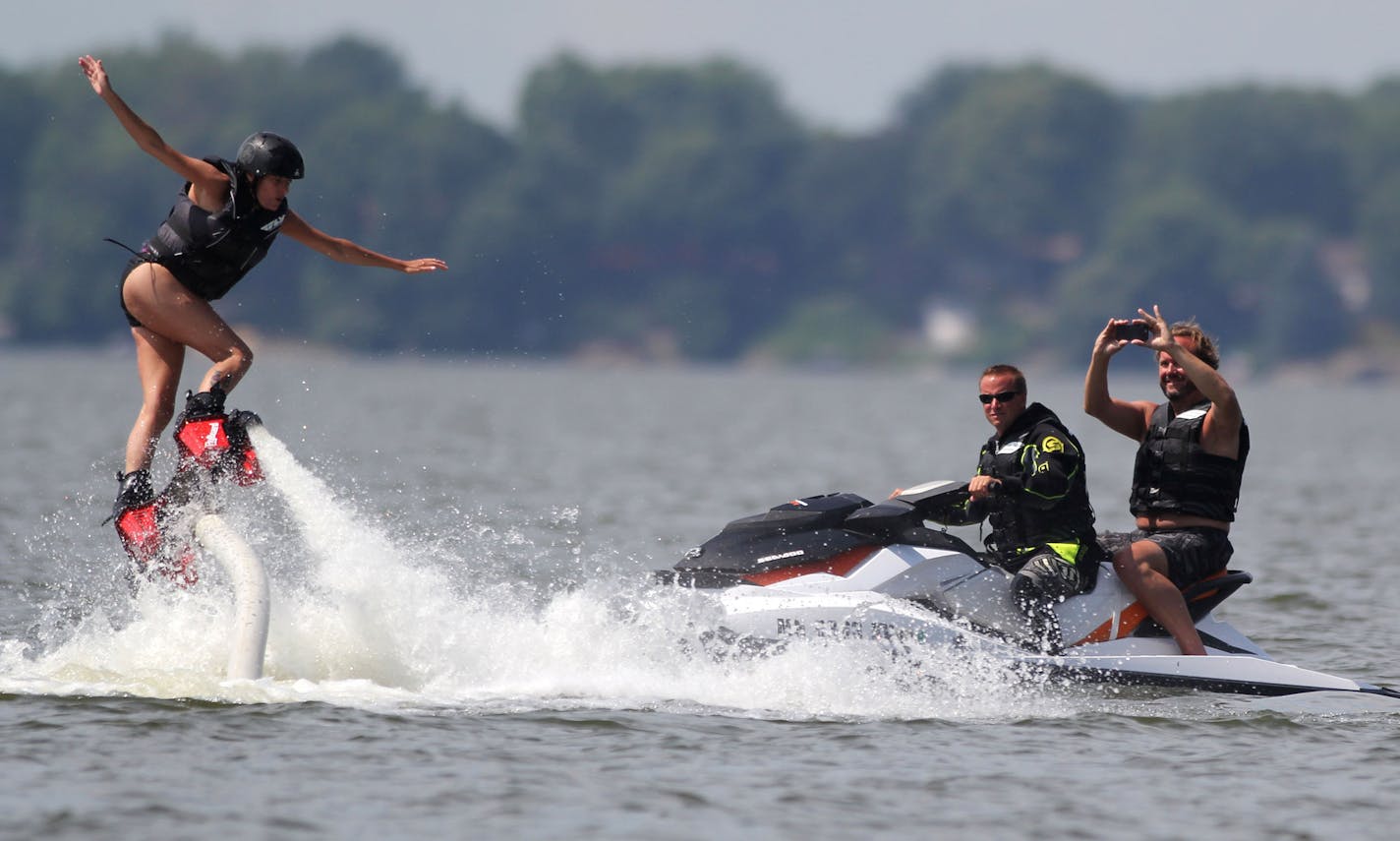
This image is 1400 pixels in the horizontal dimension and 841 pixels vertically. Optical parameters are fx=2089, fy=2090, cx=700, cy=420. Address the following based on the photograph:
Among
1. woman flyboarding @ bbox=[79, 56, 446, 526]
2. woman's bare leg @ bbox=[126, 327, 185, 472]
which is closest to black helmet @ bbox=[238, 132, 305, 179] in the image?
woman flyboarding @ bbox=[79, 56, 446, 526]

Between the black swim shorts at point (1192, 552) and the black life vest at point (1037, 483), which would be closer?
the black life vest at point (1037, 483)

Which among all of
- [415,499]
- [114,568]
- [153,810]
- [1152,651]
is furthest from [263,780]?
[415,499]

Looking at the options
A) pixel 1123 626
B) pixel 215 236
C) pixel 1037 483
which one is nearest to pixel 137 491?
pixel 215 236

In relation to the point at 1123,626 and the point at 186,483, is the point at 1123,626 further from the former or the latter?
the point at 186,483

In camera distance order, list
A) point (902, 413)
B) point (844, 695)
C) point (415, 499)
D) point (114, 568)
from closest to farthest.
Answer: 1. point (844, 695)
2. point (114, 568)
3. point (415, 499)
4. point (902, 413)

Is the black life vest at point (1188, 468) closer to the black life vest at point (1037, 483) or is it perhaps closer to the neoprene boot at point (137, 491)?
the black life vest at point (1037, 483)

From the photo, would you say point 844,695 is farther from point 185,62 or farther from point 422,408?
point 185,62

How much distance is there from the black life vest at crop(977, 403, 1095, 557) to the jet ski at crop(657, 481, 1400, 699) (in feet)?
0.65

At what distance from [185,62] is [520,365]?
35234 mm

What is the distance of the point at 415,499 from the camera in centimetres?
1894

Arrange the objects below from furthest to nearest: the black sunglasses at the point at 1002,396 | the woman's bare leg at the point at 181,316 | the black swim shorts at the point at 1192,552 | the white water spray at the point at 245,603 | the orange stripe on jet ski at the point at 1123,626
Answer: the black swim shorts at the point at 1192,552 < the orange stripe on jet ski at the point at 1123,626 < the black sunglasses at the point at 1002,396 < the woman's bare leg at the point at 181,316 < the white water spray at the point at 245,603

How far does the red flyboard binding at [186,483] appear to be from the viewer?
340 inches

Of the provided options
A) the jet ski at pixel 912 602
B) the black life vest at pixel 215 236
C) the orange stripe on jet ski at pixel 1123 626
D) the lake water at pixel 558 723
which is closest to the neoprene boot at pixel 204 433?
the lake water at pixel 558 723

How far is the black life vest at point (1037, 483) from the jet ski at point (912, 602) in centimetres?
20
